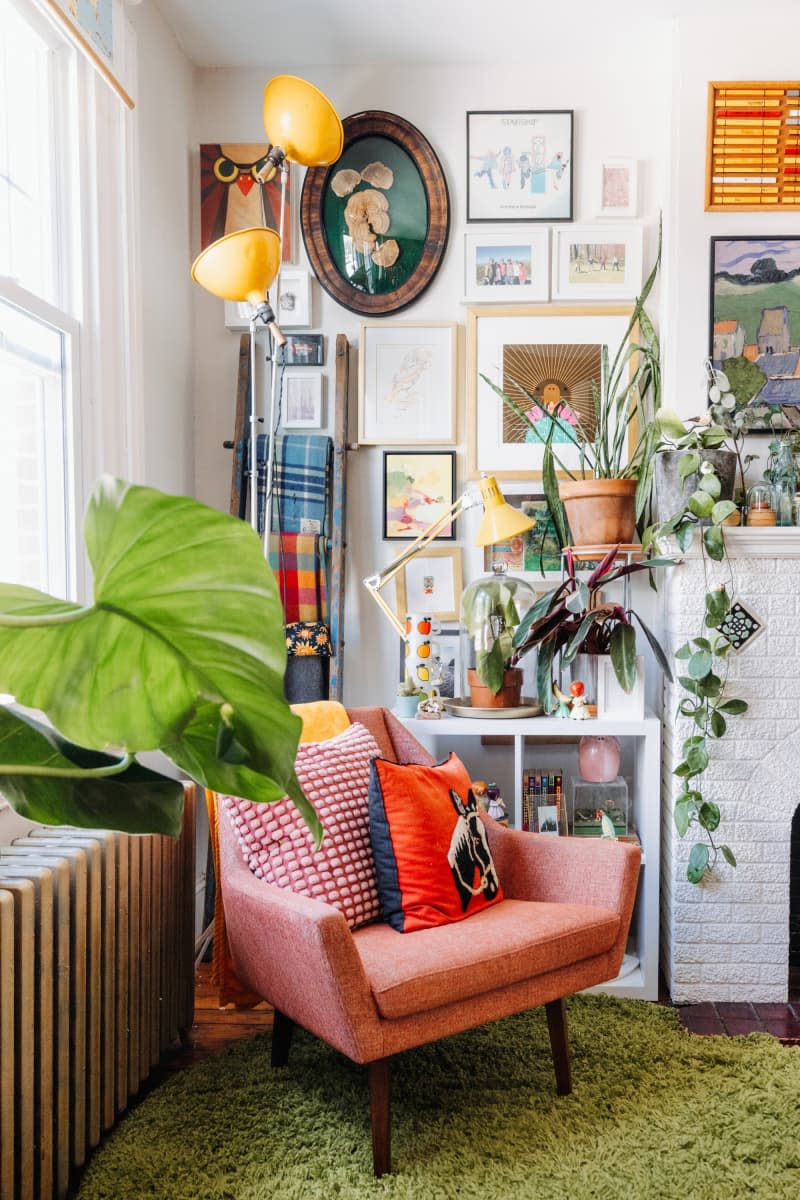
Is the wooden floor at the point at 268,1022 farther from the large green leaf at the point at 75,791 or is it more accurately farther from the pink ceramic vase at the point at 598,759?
the large green leaf at the point at 75,791

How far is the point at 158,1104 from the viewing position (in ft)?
6.26

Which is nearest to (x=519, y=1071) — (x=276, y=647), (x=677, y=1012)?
(x=677, y=1012)

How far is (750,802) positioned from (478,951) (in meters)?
1.13

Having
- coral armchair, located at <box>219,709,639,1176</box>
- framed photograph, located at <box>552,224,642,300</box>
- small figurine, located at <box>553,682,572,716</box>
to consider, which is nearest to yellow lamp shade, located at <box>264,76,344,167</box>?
framed photograph, located at <box>552,224,642,300</box>

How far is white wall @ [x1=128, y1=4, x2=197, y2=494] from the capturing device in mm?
2602

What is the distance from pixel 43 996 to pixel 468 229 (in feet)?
8.07

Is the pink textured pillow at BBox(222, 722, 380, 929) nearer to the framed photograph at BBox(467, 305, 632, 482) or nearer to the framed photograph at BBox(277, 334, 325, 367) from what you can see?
the framed photograph at BBox(467, 305, 632, 482)

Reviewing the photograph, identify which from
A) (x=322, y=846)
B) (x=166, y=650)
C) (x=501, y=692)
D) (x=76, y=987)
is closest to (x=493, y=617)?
(x=501, y=692)

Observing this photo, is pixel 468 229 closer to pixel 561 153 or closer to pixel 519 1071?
pixel 561 153

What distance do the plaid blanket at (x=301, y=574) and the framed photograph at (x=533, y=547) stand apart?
55 centimetres

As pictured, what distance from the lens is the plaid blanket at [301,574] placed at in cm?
284

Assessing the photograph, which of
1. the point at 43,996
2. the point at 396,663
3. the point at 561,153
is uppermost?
the point at 561,153

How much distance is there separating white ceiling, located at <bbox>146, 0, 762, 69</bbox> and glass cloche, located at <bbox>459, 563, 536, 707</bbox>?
160 centimetres

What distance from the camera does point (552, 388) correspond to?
294cm
